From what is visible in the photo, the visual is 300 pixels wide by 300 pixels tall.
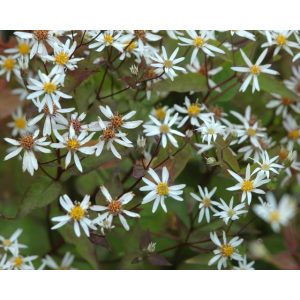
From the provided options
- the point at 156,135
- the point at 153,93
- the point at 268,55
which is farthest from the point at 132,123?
the point at 268,55

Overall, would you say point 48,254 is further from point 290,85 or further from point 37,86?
point 290,85

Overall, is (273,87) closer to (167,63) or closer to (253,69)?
(253,69)

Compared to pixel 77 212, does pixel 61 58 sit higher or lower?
higher

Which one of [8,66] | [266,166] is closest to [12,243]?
[8,66]

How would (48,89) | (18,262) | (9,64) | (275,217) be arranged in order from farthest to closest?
1. (275,217)
2. (9,64)
3. (18,262)
4. (48,89)

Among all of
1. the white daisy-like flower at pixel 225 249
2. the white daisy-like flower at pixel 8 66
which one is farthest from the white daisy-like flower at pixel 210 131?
the white daisy-like flower at pixel 8 66

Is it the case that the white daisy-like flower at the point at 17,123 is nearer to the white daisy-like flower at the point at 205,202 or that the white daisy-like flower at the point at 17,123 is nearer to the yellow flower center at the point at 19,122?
the yellow flower center at the point at 19,122
